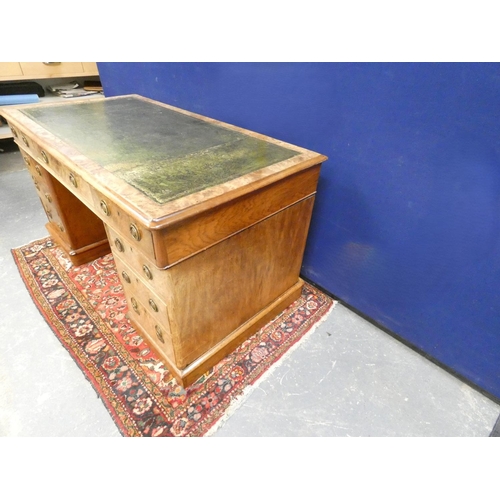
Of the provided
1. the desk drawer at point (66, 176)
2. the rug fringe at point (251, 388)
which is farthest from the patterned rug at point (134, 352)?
the desk drawer at point (66, 176)

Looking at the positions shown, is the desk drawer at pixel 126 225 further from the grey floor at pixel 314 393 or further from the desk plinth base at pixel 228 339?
the grey floor at pixel 314 393

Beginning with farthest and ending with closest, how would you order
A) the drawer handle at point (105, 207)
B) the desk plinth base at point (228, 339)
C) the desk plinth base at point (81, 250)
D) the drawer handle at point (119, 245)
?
the desk plinth base at point (81, 250) < the desk plinth base at point (228, 339) < the drawer handle at point (119, 245) < the drawer handle at point (105, 207)

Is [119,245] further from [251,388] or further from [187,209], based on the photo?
[251,388]

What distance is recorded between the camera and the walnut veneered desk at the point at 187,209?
86 cm

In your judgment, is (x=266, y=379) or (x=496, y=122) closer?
(x=496, y=122)

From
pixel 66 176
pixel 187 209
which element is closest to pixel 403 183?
pixel 187 209

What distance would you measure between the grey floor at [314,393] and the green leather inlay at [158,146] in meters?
0.81

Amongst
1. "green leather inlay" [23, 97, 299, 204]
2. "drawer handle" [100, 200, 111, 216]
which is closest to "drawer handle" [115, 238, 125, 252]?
"drawer handle" [100, 200, 111, 216]

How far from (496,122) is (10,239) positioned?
7.97 feet

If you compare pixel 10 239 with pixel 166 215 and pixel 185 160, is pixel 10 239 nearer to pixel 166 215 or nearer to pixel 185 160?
pixel 185 160

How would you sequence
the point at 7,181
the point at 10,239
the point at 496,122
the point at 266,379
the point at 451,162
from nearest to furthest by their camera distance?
the point at 496,122, the point at 451,162, the point at 266,379, the point at 10,239, the point at 7,181

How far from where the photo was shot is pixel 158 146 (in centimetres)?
115

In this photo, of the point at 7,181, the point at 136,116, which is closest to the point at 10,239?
the point at 7,181
